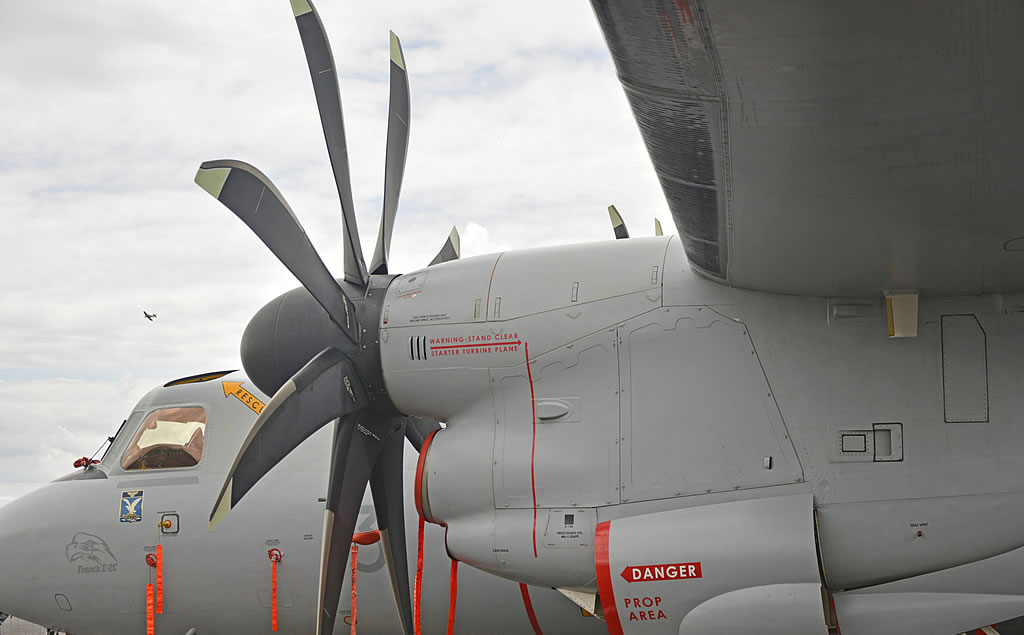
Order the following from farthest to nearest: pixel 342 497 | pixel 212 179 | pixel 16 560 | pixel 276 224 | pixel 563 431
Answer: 1. pixel 16 560
2. pixel 342 497
3. pixel 276 224
4. pixel 563 431
5. pixel 212 179

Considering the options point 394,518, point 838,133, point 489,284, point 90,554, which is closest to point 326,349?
point 489,284

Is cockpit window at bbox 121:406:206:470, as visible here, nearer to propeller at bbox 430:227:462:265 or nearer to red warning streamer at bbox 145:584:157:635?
red warning streamer at bbox 145:584:157:635

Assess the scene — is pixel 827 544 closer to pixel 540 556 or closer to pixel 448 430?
pixel 540 556

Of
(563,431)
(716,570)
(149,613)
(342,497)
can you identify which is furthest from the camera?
(149,613)

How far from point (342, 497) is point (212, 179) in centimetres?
229

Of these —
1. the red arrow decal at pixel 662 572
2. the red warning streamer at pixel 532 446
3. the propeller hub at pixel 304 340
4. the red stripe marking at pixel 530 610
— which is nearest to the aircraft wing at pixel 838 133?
the red warning streamer at pixel 532 446

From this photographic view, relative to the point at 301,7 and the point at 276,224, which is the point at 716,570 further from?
the point at 301,7

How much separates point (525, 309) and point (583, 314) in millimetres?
383

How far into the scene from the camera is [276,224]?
6.15 metres

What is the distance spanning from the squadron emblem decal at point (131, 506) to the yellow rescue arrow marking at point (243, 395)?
4.15ft

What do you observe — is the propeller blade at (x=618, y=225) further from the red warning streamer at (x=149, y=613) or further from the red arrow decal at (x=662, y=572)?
the red warning streamer at (x=149, y=613)

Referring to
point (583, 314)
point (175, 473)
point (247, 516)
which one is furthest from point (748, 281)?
point (175, 473)

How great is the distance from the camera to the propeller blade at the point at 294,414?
5.68 meters

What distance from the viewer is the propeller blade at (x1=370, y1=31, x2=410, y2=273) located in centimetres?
709
